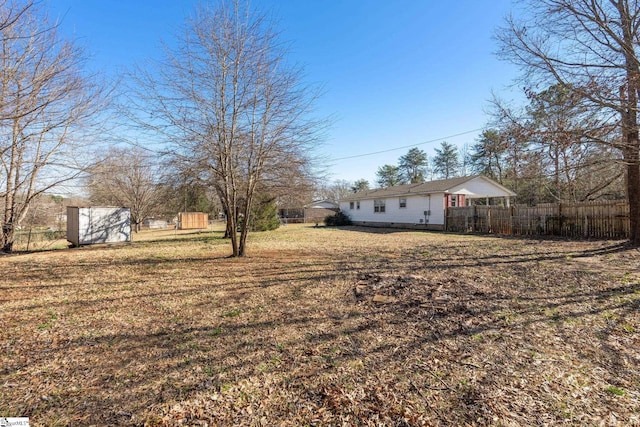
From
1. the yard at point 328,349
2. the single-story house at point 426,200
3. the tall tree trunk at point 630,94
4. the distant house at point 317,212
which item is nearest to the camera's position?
the yard at point 328,349

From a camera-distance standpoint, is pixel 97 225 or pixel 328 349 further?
pixel 97 225

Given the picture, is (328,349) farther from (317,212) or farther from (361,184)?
(361,184)

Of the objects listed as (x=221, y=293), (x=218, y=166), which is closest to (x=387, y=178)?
(x=218, y=166)

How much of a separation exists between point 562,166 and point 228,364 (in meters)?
7.13

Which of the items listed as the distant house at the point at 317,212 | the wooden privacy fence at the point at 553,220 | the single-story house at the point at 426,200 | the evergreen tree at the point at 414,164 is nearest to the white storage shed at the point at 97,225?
the single-story house at the point at 426,200

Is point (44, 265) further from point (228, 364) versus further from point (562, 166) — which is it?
point (562, 166)

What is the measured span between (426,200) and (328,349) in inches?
731

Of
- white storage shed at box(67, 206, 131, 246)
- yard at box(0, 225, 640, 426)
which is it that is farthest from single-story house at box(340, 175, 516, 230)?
white storage shed at box(67, 206, 131, 246)

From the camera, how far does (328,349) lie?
3131 mm

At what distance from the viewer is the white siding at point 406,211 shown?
19109 mm

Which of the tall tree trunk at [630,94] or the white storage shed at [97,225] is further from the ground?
the tall tree trunk at [630,94]

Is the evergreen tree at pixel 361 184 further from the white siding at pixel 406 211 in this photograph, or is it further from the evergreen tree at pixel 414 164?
the white siding at pixel 406 211

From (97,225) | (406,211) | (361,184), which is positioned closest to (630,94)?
(406,211)

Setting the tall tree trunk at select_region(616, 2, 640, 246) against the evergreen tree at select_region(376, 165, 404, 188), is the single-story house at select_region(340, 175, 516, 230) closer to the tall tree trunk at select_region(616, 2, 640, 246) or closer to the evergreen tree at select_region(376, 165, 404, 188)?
the tall tree trunk at select_region(616, 2, 640, 246)
